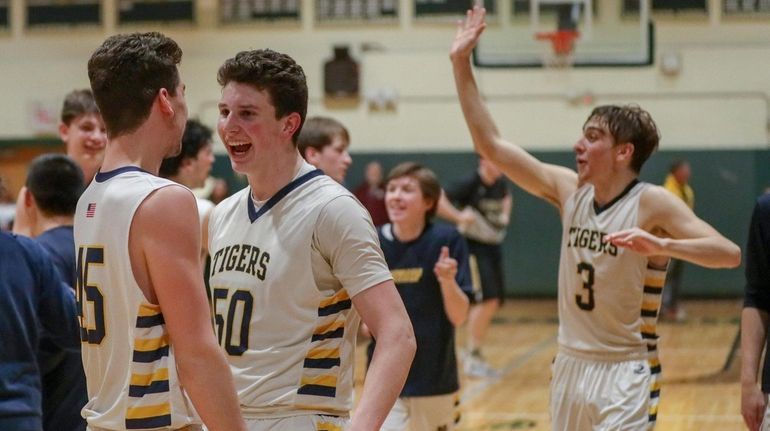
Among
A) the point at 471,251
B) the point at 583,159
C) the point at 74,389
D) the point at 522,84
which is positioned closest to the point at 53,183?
the point at 74,389

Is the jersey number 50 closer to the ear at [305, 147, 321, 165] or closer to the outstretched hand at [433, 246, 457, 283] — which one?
the ear at [305, 147, 321, 165]

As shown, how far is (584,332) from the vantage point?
4.93m

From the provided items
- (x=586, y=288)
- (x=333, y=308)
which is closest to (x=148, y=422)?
(x=333, y=308)

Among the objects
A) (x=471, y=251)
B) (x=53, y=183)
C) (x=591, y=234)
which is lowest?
(x=471, y=251)

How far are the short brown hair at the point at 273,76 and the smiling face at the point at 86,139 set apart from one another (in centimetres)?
256

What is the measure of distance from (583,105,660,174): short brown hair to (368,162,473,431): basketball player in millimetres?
1078

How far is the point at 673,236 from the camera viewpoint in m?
4.86

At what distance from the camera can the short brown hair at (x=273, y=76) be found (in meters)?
3.21

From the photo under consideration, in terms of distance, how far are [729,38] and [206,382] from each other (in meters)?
14.5

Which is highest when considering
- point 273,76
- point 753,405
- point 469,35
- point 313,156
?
point 469,35

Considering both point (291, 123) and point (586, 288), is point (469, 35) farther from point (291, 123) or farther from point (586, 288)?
point (291, 123)

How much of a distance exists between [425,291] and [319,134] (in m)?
1.31

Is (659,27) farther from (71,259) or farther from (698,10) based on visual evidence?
(71,259)

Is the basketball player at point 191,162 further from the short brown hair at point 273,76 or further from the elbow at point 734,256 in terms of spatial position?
the elbow at point 734,256
